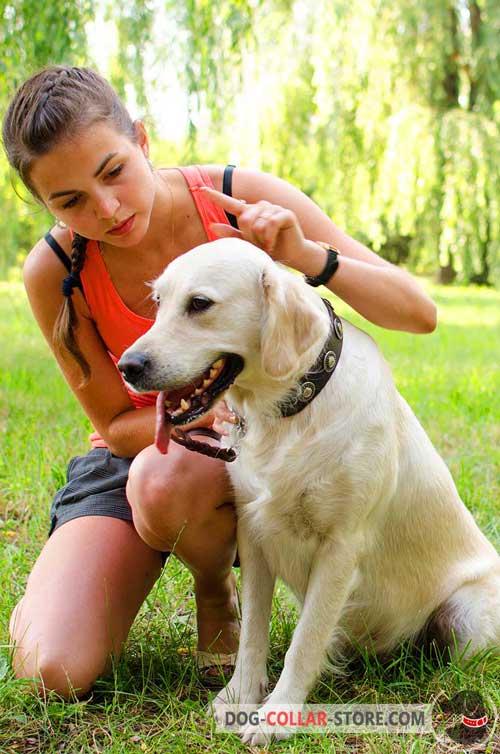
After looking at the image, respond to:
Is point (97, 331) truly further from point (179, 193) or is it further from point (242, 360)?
point (242, 360)

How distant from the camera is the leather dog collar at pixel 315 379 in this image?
6.65ft

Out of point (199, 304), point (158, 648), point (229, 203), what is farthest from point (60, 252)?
point (158, 648)

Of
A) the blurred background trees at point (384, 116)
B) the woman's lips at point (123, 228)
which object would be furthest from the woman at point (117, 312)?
the blurred background trees at point (384, 116)

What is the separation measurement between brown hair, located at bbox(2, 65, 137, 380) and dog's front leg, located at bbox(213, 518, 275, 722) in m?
0.96

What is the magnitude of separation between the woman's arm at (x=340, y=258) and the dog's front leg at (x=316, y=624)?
2.10 ft

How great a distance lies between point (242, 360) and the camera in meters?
2.01

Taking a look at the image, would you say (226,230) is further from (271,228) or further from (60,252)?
(60,252)

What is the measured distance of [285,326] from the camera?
6.28 feet

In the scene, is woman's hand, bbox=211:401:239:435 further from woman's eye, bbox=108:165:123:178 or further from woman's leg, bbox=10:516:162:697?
woman's eye, bbox=108:165:123:178

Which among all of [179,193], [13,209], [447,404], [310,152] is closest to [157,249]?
[179,193]

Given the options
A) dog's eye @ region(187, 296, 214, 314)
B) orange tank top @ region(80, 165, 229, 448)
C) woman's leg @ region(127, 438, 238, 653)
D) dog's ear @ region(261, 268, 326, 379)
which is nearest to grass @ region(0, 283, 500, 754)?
woman's leg @ region(127, 438, 238, 653)

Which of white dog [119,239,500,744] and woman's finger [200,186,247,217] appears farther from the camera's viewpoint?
woman's finger [200,186,247,217]

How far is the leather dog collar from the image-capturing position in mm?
2027

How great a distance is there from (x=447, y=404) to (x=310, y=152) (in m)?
6.80
